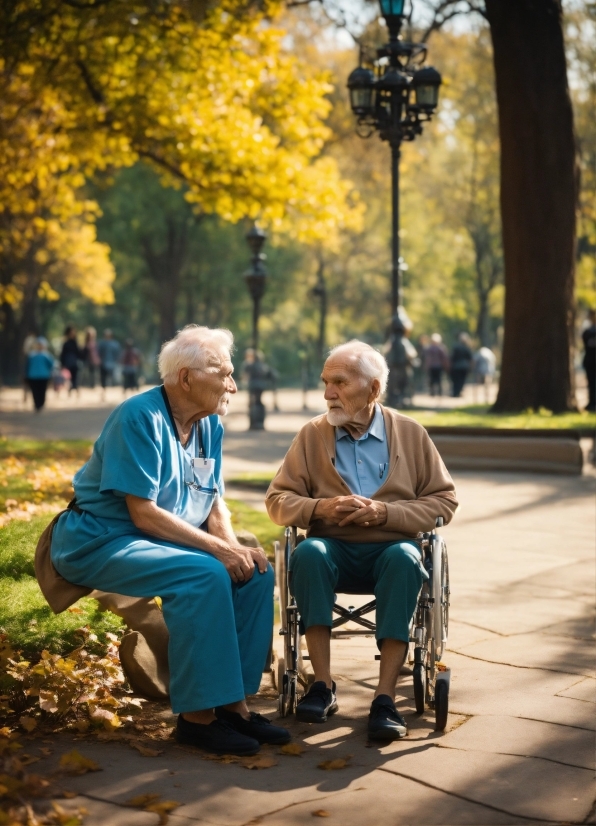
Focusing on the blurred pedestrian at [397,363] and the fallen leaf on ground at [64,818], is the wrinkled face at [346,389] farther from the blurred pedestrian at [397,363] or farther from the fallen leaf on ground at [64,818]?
the blurred pedestrian at [397,363]

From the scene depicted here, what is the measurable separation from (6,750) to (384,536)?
175 centimetres

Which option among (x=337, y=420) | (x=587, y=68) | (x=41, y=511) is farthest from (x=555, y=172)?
(x=587, y=68)

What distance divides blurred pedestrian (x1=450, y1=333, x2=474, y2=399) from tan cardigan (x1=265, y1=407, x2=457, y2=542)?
90.5 ft

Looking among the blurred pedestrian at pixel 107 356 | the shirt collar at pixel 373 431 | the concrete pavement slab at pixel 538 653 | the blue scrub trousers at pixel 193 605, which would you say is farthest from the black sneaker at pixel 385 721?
the blurred pedestrian at pixel 107 356

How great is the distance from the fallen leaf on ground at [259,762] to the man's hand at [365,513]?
104 cm

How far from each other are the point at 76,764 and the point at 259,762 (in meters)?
0.64

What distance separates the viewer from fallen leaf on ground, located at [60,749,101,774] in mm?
4250

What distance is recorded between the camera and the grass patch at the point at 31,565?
5.61 meters

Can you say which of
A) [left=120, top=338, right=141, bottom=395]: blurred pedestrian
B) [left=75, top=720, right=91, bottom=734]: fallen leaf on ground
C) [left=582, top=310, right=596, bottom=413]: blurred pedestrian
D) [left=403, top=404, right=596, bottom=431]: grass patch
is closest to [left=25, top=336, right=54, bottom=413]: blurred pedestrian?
[left=120, top=338, right=141, bottom=395]: blurred pedestrian

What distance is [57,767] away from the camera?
429cm

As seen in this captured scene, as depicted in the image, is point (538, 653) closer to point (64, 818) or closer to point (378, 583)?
point (378, 583)

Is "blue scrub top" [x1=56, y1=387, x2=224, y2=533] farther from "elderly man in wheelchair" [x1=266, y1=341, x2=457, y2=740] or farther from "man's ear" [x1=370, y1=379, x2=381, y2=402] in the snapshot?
"man's ear" [x1=370, y1=379, x2=381, y2=402]

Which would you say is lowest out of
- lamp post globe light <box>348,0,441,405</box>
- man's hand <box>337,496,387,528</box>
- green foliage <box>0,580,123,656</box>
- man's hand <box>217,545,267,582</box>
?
green foliage <box>0,580,123,656</box>

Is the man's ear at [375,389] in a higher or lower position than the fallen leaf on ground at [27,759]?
higher
